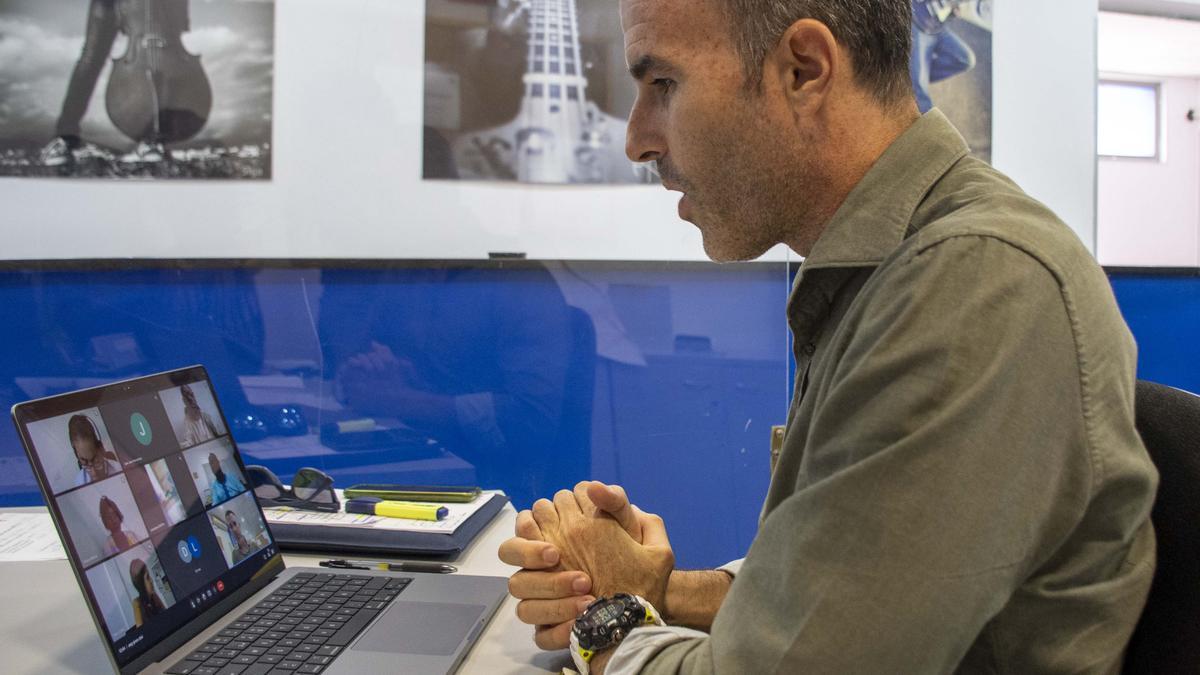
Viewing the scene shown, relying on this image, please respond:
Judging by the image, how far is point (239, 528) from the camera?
1.12 m

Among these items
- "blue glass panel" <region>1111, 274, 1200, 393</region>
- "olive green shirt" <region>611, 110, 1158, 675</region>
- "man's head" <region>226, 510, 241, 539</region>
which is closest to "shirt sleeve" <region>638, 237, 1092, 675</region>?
"olive green shirt" <region>611, 110, 1158, 675</region>

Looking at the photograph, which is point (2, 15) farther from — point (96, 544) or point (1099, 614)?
point (1099, 614)

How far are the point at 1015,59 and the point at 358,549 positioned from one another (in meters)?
2.47

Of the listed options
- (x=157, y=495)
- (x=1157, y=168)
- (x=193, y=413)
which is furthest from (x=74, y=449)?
(x=1157, y=168)

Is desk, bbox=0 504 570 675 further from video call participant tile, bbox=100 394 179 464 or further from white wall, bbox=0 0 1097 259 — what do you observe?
white wall, bbox=0 0 1097 259

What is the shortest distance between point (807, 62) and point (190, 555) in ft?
3.05

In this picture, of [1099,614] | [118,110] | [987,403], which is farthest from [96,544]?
[118,110]

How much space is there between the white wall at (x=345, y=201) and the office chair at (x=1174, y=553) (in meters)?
1.70

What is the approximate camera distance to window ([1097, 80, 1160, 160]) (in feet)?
9.57

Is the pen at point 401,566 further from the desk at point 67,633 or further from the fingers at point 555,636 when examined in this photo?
the fingers at point 555,636

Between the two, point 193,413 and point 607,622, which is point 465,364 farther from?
point 607,622

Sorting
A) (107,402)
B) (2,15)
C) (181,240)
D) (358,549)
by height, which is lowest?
(358,549)

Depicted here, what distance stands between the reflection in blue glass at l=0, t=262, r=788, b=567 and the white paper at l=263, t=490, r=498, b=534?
94cm

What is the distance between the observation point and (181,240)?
2.27m
